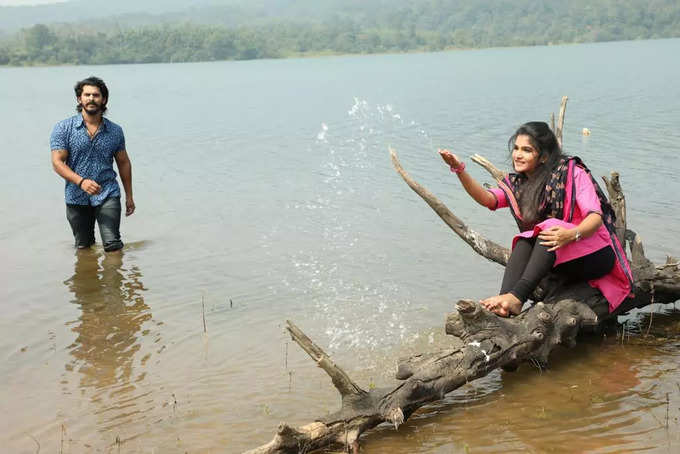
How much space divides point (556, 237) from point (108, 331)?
4.22 metres

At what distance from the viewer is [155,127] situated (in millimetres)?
28969

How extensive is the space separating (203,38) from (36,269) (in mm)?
140884

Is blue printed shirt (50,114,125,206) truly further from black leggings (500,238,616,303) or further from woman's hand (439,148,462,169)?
black leggings (500,238,616,303)

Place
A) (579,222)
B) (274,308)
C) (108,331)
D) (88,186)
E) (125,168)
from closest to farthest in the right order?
(579,222), (108,331), (274,308), (88,186), (125,168)

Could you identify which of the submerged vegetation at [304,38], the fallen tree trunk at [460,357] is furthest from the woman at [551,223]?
the submerged vegetation at [304,38]

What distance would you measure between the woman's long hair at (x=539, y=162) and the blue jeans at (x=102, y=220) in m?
5.03

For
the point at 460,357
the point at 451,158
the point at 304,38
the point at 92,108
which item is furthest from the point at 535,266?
the point at 304,38

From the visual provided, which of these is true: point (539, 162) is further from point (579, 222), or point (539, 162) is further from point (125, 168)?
point (125, 168)

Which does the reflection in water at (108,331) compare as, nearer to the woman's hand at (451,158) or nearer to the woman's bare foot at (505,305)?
the woman's bare foot at (505,305)

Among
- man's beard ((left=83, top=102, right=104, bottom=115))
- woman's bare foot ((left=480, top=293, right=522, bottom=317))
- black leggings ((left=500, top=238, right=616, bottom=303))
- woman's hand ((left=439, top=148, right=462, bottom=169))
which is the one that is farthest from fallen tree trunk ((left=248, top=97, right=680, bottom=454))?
man's beard ((left=83, top=102, right=104, bottom=115))

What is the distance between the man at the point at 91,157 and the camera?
349 inches

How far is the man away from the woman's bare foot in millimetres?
4975

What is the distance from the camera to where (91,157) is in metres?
9.05

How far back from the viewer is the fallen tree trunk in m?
4.80
